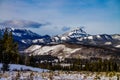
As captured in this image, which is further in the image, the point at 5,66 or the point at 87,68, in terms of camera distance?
the point at 87,68

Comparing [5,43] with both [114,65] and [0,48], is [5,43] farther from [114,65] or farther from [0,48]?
[114,65]

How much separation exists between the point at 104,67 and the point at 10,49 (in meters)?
102

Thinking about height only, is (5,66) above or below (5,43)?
below

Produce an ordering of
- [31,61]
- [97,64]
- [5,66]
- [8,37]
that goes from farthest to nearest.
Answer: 1. [97,64]
2. [31,61]
3. [8,37]
4. [5,66]

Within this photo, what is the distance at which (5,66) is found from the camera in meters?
55.1

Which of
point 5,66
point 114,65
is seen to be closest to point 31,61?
point 114,65

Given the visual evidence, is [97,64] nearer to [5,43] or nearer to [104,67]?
[104,67]

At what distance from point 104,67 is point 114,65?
610 centimetres

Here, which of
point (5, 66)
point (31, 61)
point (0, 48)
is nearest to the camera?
point (5, 66)

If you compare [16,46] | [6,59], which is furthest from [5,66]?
[16,46]

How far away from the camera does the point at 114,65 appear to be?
156375 millimetres

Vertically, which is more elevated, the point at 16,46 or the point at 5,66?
the point at 16,46

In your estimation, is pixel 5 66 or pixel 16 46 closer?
pixel 5 66

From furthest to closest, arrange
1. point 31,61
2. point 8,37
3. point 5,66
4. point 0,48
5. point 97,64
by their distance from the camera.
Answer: point 97,64 → point 31,61 → point 0,48 → point 8,37 → point 5,66
